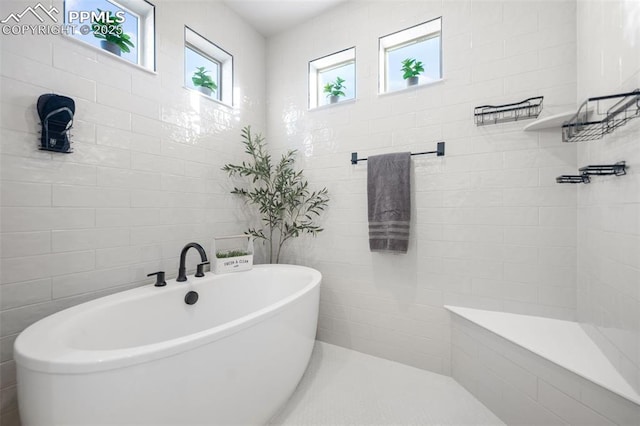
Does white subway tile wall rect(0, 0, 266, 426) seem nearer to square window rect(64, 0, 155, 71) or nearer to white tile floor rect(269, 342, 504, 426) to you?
square window rect(64, 0, 155, 71)

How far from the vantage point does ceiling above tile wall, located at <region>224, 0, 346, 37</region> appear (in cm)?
224

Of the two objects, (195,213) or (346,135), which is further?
(346,135)

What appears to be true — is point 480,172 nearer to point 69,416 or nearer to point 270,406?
point 270,406

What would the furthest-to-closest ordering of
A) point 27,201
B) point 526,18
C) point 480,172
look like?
1. point 480,172
2. point 526,18
3. point 27,201

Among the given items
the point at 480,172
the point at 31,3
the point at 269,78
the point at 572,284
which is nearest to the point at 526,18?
the point at 480,172

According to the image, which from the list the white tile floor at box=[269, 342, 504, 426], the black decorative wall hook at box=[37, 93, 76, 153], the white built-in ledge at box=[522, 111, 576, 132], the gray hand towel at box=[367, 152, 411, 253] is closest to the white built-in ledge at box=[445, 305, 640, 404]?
the white tile floor at box=[269, 342, 504, 426]

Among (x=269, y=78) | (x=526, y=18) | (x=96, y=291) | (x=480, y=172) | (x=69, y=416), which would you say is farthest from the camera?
(x=269, y=78)

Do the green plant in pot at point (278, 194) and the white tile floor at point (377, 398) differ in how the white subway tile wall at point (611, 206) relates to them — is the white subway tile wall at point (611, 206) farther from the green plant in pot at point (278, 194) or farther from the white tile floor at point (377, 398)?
the green plant in pot at point (278, 194)

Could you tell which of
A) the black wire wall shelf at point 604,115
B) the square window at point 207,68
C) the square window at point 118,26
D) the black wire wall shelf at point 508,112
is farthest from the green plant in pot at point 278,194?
the black wire wall shelf at point 604,115

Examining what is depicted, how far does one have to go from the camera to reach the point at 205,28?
6.94ft

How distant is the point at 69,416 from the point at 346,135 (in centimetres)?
218

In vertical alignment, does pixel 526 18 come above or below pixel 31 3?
above

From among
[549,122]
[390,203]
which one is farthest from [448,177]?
[549,122]

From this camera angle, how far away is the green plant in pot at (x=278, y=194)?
235cm
